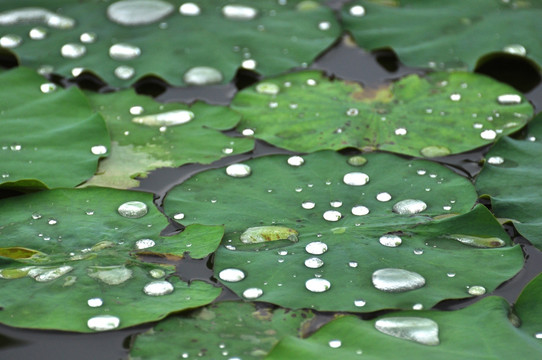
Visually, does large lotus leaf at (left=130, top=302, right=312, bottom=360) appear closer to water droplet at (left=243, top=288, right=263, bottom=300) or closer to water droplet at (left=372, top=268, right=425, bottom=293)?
water droplet at (left=243, top=288, right=263, bottom=300)

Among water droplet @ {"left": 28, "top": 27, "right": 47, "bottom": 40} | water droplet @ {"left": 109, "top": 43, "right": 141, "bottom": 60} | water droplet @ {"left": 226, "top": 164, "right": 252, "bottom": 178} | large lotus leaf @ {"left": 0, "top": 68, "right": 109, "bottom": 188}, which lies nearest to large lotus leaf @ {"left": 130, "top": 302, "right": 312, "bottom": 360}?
water droplet @ {"left": 226, "top": 164, "right": 252, "bottom": 178}

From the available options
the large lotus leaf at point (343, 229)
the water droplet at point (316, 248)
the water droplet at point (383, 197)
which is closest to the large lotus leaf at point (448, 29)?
the large lotus leaf at point (343, 229)

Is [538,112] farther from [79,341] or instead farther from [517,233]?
[79,341]

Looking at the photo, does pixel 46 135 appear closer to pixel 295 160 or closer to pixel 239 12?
pixel 295 160

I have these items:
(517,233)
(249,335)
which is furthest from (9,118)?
(517,233)

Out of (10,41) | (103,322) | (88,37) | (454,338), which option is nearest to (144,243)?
(103,322)

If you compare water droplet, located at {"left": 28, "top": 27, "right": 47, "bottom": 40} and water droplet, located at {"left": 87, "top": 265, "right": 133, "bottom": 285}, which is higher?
water droplet, located at {"left": 28, "top": 27, "right": 47, "bottom": 40}
